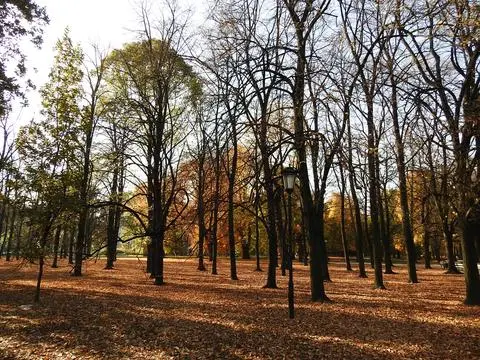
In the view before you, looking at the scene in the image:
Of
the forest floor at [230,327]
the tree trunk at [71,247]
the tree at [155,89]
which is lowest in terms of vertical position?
the forest floor at [230,327]

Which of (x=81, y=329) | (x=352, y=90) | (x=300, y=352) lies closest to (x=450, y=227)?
(x=352, y=90)

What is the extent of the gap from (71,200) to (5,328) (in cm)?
471

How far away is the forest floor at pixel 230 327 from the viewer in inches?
267

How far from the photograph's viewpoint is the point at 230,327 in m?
8.61

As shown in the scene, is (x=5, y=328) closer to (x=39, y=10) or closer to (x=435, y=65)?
(x=39, y=10)

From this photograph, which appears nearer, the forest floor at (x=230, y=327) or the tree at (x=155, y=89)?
the forest floor at (x=230, y=327)

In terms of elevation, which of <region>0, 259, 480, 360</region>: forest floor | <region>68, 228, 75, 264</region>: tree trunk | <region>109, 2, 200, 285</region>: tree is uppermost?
<region>109, 2, 200, 285</region>: tree

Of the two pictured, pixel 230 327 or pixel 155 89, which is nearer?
pixel 230 327

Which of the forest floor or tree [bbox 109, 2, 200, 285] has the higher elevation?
tree [bbox 109, 2, 200, 285]

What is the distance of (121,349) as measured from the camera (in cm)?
690

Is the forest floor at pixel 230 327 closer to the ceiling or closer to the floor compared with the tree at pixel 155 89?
closer to the floor

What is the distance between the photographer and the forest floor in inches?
267

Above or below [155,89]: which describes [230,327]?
below

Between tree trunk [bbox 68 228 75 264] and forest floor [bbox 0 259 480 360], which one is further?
tree trunk [bbox 68 228 75 264]
